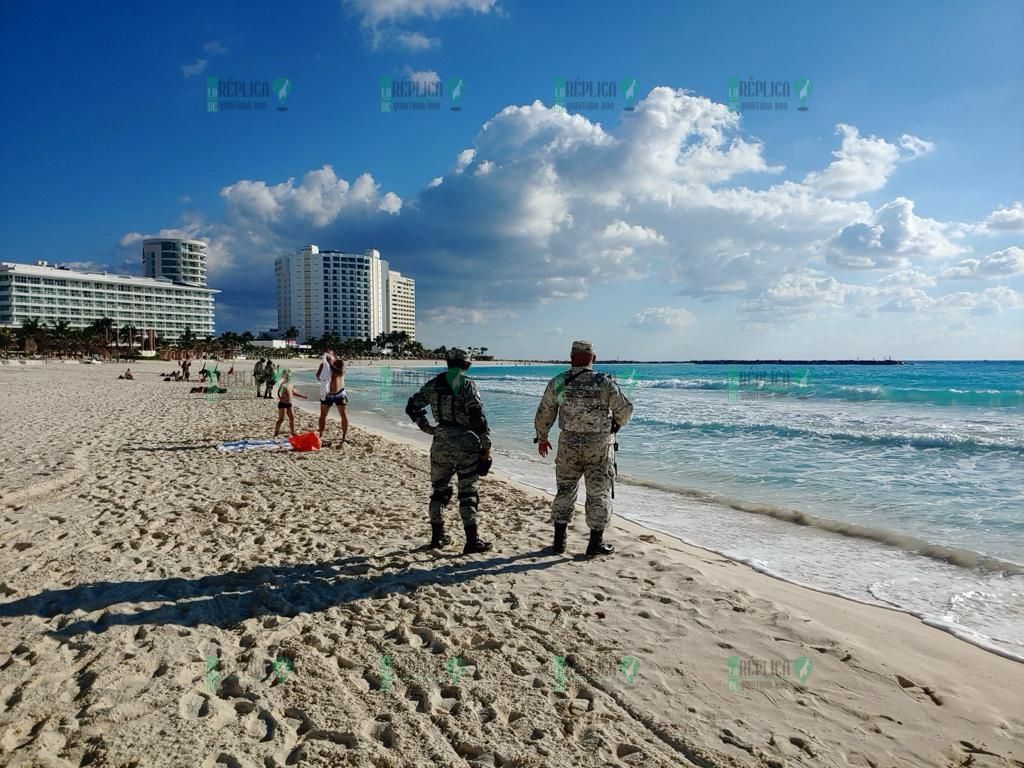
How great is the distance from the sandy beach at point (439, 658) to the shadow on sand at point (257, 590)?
25mm

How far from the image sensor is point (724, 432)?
1769cm

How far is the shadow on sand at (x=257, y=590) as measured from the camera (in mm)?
4098

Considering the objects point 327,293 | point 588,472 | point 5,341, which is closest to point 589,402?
point 588,472

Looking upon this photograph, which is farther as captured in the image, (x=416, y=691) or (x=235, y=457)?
(x=235, y=457)

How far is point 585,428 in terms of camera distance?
5.37 meters

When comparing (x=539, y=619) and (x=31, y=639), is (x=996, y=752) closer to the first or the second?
(x=539, y=619)

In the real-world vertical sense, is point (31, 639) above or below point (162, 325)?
below

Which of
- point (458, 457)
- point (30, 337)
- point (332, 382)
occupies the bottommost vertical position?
point (458, 457)

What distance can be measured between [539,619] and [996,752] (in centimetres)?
263

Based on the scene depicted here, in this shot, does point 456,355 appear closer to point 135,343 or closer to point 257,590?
point 257,590

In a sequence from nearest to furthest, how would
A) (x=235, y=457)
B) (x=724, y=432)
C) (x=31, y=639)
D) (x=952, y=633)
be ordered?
1. (x=31, y=639)
2. (x=952, y=633)
3. (x=235, y=457)
4. (x=724, y=432)

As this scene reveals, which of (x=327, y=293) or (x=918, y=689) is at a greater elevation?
(x=327, y=293)

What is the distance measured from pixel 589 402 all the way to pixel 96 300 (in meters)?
142

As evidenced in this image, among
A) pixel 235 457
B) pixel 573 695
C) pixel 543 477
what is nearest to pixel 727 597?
pixel 573 695
